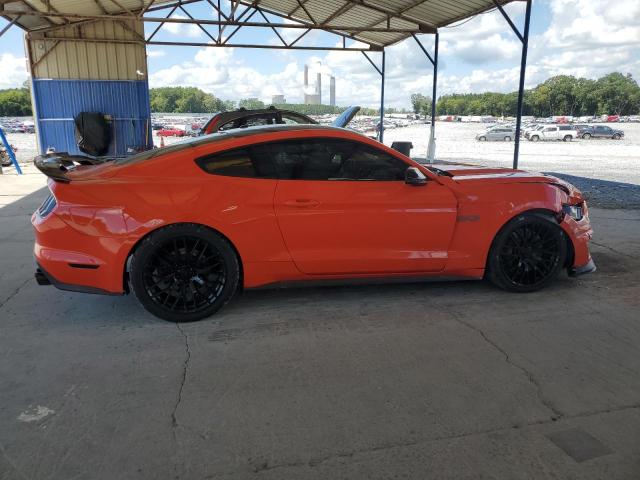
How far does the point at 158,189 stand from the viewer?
3826mm

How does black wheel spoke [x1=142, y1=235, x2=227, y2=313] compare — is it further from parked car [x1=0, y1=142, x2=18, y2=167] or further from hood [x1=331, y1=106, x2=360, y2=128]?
parked car [x1=0, y1=142, x2=18, y2=167]

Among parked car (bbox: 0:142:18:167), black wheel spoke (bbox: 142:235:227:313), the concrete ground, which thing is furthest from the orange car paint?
parked car (bbox: 0:142:18:167)

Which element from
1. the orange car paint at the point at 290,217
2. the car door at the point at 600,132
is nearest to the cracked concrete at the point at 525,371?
the orange car paint at the point at 290,217

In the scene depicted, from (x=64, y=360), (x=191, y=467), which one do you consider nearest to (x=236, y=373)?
(x=191, y=467)

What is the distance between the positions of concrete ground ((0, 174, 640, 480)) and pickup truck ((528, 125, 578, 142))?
3926cm

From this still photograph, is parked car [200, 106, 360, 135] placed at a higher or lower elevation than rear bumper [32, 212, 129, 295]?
higher

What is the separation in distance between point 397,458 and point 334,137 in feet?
8.56

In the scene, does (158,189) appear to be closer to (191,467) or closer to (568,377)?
(191,467)

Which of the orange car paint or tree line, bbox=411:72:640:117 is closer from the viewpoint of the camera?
the orange car paint

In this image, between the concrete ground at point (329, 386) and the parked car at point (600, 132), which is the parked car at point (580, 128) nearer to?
the parked car at point (600, 132)

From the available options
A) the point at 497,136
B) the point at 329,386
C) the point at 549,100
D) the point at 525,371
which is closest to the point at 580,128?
the point at 497,136

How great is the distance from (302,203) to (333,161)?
0.46 meters

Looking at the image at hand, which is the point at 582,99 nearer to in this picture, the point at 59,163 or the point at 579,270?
the point at 579,270

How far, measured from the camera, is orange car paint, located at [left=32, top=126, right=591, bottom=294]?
3750 mm
